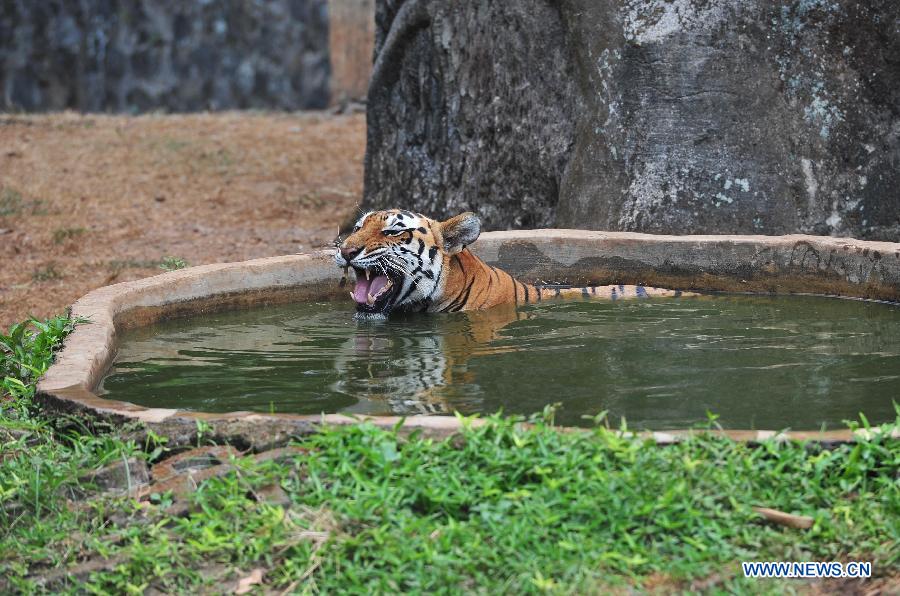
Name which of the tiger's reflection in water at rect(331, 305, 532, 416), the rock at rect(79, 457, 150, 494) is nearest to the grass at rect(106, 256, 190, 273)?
the tiger's reflection in water at rect(331, 305, 532, 416)

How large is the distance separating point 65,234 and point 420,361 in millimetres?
5085

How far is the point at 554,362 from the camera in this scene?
5.09 m

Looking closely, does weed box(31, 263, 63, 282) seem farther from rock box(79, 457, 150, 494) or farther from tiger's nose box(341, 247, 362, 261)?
rock box(79, 457, 150, 494)

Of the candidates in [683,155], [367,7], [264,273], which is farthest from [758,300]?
[367,7]

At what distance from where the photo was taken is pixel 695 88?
23.9ft

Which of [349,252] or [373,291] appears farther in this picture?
[373,291]

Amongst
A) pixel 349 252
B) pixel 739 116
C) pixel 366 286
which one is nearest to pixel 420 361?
pixel 349 252

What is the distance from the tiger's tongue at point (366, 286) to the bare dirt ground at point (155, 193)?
1.90 m

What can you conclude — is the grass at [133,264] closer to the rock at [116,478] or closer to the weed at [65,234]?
the weed at [65,234]

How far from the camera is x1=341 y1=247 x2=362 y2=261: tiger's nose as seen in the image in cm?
607

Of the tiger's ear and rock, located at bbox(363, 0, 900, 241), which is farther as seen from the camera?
rock, located at bbox(363, 0, 900, 241)

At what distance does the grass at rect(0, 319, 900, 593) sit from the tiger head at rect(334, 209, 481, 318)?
7.96 ft

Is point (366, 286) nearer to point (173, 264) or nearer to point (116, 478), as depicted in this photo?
point (173, 264)

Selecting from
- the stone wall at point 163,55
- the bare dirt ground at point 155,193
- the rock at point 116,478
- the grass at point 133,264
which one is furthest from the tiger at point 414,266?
the stone wall at point 163,55
